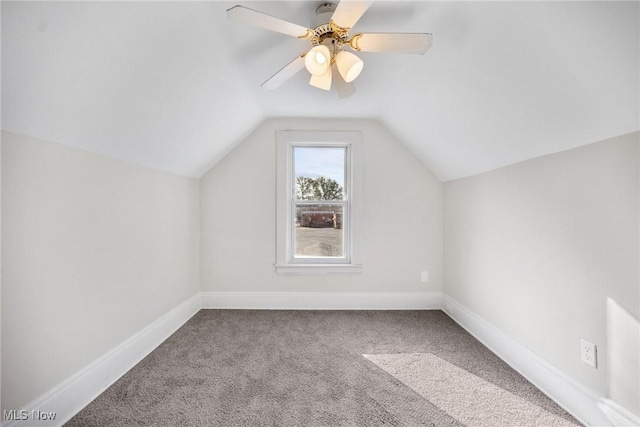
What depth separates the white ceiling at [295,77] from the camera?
1.21m

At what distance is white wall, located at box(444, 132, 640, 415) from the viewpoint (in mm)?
1406

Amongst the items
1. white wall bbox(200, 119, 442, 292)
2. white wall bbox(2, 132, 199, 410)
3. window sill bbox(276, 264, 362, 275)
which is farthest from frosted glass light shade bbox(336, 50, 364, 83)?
window sill bbox(276, 264, 362, 275)

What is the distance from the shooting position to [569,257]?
1712 millimetres

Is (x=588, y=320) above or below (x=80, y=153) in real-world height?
below

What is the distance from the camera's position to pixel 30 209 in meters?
1.42

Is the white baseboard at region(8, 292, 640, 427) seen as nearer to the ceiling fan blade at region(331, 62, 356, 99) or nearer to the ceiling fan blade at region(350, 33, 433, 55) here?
the ceiling fan blade at region(350, 33, 433, 55)

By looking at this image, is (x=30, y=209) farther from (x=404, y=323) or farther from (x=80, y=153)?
(x=404, y=323)

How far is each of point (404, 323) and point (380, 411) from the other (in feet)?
4.53

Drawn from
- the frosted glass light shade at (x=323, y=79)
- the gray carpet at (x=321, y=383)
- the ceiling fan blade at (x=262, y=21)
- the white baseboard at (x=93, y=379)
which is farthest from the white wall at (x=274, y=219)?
the ceiling fan blade at (x=262, y=21)

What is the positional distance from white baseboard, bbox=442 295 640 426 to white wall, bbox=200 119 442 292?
38.1 inches

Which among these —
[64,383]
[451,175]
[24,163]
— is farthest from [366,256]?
[24,163]
